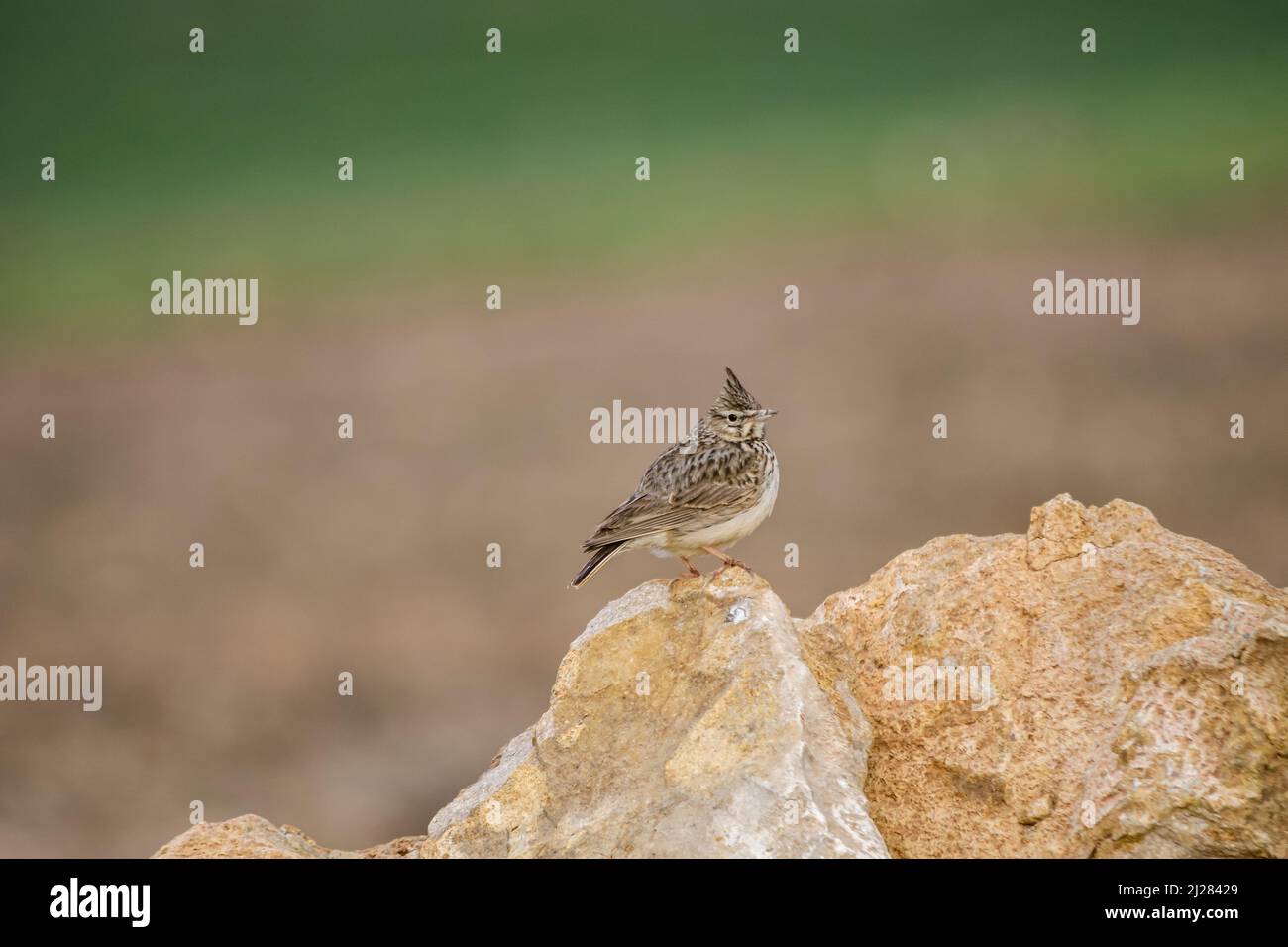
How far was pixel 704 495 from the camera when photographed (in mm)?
8648

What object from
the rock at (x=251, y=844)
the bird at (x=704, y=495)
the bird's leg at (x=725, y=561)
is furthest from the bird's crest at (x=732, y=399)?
the rock at (x=251, y=844)

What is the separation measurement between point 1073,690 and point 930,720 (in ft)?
2.50

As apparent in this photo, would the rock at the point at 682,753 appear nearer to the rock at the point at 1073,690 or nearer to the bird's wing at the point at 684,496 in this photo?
the rock at the point at 1073,690

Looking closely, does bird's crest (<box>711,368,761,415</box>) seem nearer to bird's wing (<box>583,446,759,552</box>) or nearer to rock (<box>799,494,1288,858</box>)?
bird's wing (<box>583,446,759,552</box>)

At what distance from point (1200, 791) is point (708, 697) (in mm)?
2432

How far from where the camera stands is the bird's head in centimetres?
929

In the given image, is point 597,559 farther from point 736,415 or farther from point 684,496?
point 736,415

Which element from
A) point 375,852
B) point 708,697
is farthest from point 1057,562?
point 375,852

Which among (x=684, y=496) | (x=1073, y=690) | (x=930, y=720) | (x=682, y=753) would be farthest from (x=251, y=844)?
(x=1073, y=690)

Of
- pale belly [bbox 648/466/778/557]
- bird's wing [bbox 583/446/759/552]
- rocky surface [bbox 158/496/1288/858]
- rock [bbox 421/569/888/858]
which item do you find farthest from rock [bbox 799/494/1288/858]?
bird's wing [bbox 583/446/759/552]

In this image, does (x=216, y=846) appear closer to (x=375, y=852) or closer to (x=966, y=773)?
(x=375, y=852)

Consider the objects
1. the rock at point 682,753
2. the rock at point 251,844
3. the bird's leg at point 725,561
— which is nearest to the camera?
the rock at point 682,753

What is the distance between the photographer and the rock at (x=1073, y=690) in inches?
247
